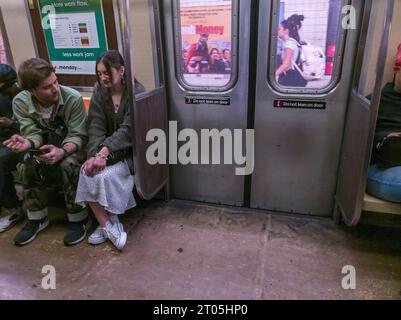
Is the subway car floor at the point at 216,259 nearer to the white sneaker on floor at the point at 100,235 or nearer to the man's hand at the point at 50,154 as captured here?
the white sneaker on floor at the point at 100,235

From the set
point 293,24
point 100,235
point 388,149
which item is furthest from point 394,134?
point 100,235

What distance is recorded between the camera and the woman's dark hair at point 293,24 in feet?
7.72

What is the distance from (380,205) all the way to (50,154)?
234cm

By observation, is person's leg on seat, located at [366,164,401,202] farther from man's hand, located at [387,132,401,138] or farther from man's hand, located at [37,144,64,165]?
man's hand, located at [37,144,64,165]

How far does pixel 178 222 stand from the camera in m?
2.81

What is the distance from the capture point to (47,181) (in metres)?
2.60

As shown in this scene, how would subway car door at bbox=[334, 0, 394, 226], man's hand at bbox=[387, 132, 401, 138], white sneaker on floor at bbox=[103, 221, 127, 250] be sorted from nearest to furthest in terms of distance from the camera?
subway car door at bbox=[334, 0, 394, 226], man's hand at bbox=[387, 132, 401, 138], white sneaker on floor at bbox=[103, 221, 127, 250]

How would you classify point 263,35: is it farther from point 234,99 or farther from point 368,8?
point 368,8

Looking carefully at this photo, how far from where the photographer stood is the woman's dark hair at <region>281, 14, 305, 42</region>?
7.72ft

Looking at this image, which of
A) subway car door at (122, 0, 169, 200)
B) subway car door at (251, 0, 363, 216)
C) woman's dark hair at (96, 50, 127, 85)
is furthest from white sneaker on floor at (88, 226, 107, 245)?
subway car door at (251, 0, 363, 216)

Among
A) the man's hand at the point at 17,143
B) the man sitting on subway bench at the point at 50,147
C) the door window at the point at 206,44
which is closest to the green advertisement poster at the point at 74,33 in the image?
the man sitting on subway bench at the point at 50,147

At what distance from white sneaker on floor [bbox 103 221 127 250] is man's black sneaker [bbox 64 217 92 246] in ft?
0.76

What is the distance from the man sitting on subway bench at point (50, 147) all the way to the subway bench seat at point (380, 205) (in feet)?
6.96
